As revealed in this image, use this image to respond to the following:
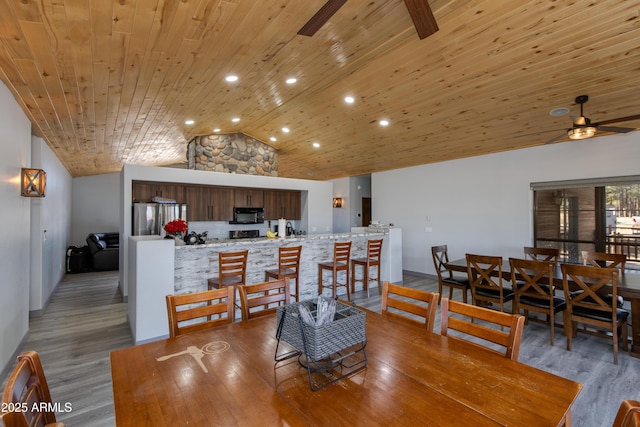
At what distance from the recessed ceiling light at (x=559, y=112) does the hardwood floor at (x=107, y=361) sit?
113 inches

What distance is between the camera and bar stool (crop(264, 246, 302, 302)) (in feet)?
14.1

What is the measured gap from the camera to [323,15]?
6.63 ft

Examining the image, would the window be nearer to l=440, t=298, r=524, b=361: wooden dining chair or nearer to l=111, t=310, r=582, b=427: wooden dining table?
l=440, t=298, r=524, b=361: wooden dining chair

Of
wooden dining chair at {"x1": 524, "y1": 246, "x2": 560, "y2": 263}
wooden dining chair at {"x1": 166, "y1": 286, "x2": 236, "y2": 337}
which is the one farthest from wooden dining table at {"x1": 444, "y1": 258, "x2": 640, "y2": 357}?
wooden dining chair at {"x1": 166, "y1": 286, "x2": 236, "y2": 337}

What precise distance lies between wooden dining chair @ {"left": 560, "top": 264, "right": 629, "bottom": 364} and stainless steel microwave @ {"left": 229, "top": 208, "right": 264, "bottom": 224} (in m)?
5.65

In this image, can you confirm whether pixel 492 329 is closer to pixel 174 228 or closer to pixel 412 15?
pixel 412 15

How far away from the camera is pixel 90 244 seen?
824cm

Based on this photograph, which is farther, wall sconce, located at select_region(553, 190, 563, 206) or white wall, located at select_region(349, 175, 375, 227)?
white wall, located at select_region(349, 175, 375, 227)

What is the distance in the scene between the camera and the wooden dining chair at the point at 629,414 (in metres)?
0.76

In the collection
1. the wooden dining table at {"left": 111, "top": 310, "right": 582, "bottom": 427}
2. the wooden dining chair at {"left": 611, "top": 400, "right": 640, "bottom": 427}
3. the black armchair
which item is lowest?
the black armchair

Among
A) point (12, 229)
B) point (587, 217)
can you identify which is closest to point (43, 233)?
point (12, 229)

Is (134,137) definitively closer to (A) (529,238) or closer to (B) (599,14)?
(B) (599,14)

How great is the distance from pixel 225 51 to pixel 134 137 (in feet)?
11.5

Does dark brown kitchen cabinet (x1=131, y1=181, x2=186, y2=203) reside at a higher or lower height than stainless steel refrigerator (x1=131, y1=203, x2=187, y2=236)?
higher
